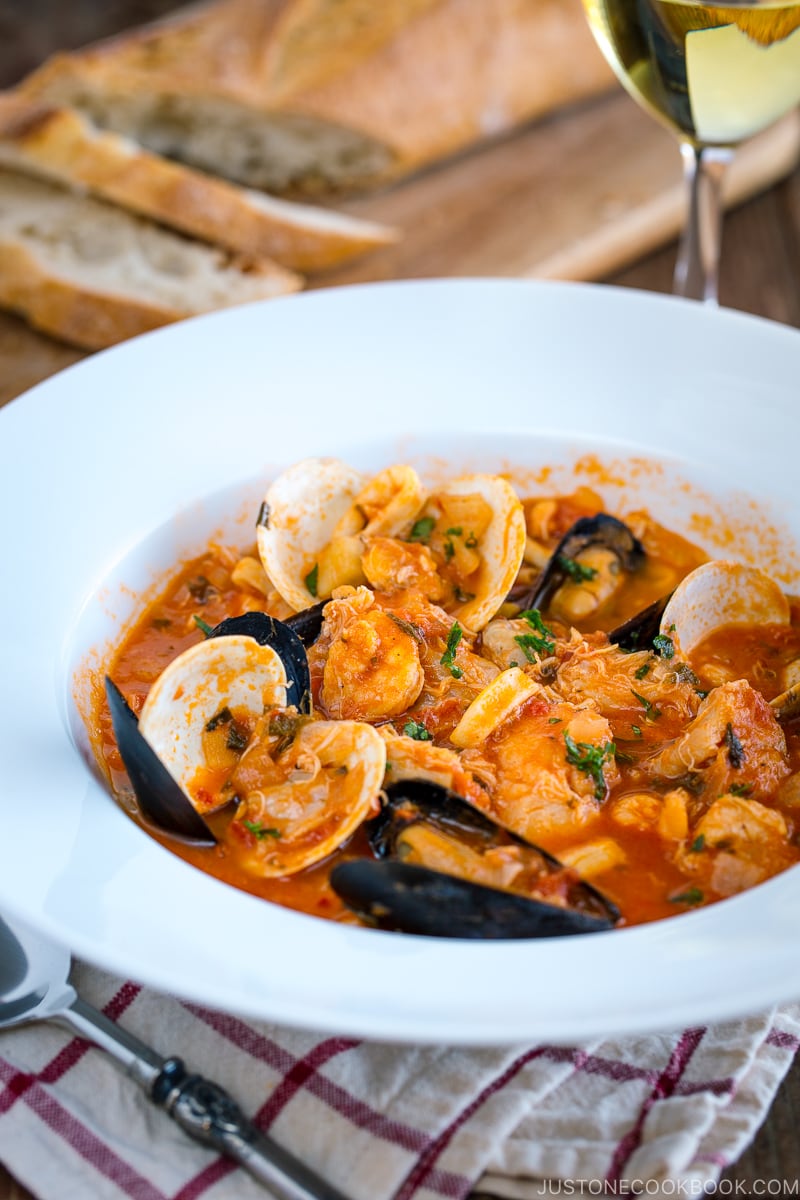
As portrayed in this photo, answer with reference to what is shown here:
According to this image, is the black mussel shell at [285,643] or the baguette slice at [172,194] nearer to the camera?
the black mussel shell at [285,643]

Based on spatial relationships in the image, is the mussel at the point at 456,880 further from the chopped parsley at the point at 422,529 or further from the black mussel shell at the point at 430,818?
the chopped parsley at the point at 422,529

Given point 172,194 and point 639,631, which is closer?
point 639,631

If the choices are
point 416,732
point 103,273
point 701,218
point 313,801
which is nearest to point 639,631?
point 416,732

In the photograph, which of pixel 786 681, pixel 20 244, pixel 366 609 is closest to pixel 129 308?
pixel 20 244

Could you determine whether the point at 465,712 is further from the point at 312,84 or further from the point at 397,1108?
the point at 312,84

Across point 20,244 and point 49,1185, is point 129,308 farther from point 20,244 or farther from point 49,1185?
point 49,1185

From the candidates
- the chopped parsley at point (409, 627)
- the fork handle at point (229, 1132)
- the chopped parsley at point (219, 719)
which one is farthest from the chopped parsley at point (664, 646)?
the fork handle at point (229, 1132)

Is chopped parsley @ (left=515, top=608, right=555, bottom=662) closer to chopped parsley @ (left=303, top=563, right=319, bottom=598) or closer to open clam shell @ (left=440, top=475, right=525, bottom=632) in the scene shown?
open clam shell @ (left=440, top=475, right=525, bottom=632)
